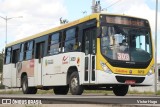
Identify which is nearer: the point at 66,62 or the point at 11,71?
the point at 66,62

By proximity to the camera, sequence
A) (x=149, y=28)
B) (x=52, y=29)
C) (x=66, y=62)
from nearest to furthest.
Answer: (x=149, y=28)
(x=66, y=62)
(x=52, y=29)

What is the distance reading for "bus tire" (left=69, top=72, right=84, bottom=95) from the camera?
18495 mm

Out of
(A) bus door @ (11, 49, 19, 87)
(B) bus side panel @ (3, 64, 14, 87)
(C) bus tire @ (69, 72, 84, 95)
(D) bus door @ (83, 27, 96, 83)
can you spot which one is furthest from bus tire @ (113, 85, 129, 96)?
(B) bus side panel @ (3, 64, 14, 87)

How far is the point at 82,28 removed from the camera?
60.7ft

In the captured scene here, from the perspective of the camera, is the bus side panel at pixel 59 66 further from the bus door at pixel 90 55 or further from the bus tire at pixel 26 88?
the bus tire at pixel 26 88

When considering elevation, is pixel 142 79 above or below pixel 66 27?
below

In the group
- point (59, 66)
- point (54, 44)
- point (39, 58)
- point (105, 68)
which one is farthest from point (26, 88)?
point (105, 68)

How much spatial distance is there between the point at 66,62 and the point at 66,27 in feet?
5.27

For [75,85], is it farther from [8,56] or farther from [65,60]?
[8,56]

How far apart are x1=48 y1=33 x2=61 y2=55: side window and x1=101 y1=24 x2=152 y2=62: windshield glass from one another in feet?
12.7

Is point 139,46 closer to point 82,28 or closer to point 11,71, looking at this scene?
point 82,28

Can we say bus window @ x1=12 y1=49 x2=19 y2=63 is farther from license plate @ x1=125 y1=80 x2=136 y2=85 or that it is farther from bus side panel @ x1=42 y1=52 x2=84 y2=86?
license plate @ x1=125 y1=80 x2=136 y2=85

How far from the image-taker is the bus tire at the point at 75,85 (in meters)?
18.5

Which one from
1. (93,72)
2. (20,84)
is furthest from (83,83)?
(20,84)
